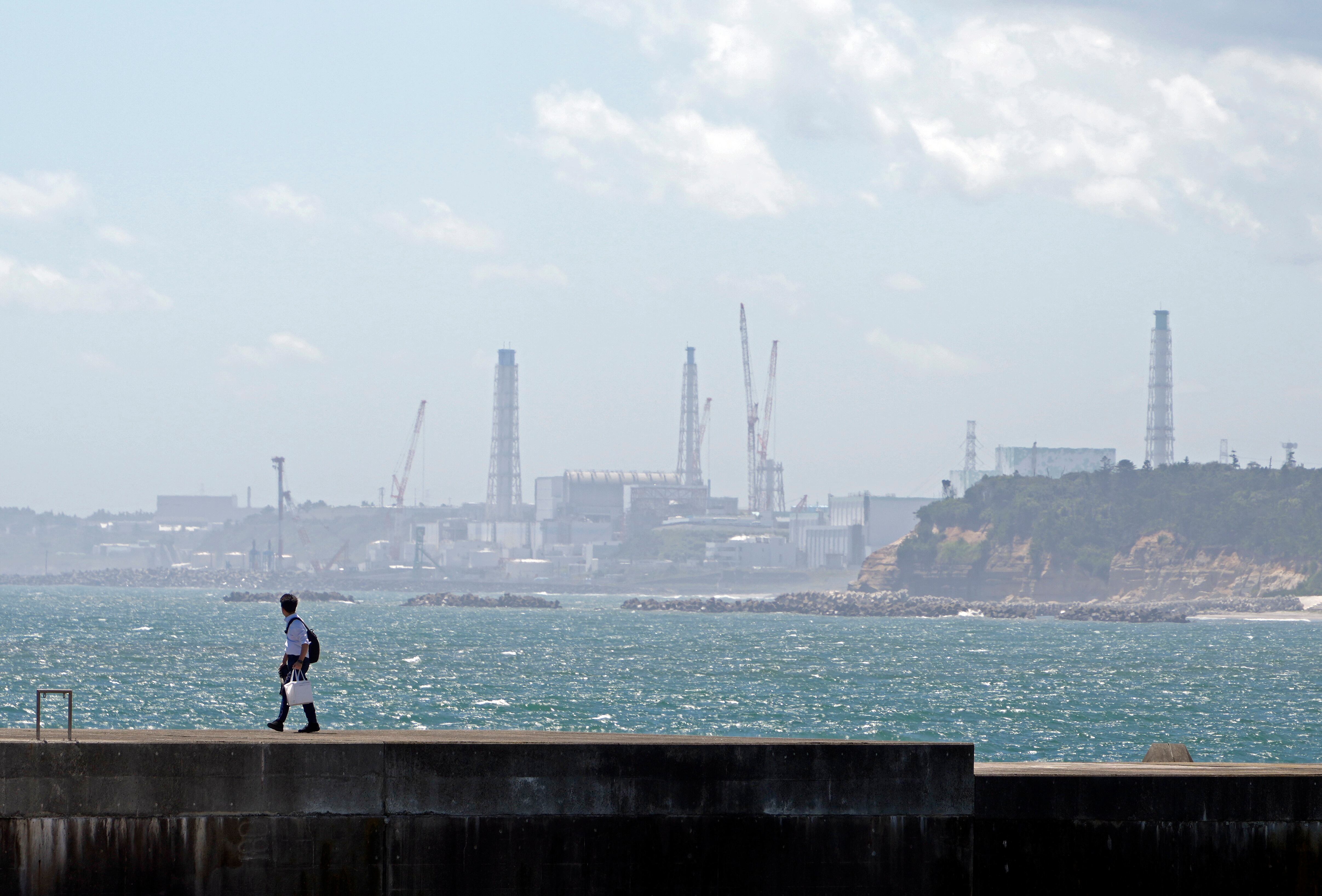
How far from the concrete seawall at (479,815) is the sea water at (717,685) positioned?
16.8m

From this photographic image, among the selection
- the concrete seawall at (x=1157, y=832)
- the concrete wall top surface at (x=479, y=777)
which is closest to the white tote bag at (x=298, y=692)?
the concrete wall top surface at (x=479, y=777)

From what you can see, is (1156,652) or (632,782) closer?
(632,782)

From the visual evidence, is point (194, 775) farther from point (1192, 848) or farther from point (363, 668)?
point (363, 668)

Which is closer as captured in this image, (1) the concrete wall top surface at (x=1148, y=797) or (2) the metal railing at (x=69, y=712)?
(2) the metal railing at (x=69, y=712)

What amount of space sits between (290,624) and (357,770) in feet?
7.75

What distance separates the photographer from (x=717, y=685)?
199 feet

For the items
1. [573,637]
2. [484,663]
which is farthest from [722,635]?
[484,663]

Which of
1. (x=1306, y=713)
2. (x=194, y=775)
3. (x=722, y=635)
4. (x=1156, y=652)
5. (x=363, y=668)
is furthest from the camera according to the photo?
(x=722, y=635)

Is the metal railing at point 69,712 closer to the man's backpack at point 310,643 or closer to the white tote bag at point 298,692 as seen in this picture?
the white tote bag at point 298,692

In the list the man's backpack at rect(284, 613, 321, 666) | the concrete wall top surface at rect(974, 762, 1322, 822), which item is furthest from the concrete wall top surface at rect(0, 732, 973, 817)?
the man's backpack at rect(284, 613, 321, 666)

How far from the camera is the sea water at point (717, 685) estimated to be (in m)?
41.7

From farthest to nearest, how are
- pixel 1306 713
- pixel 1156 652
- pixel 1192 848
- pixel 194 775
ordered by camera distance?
pixel 1156 652
pixel 1306 713
pixel 1192 848
pixel 194 775

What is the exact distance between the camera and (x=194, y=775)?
1342 cm

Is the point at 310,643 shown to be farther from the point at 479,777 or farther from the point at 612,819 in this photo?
the point at 612,819
